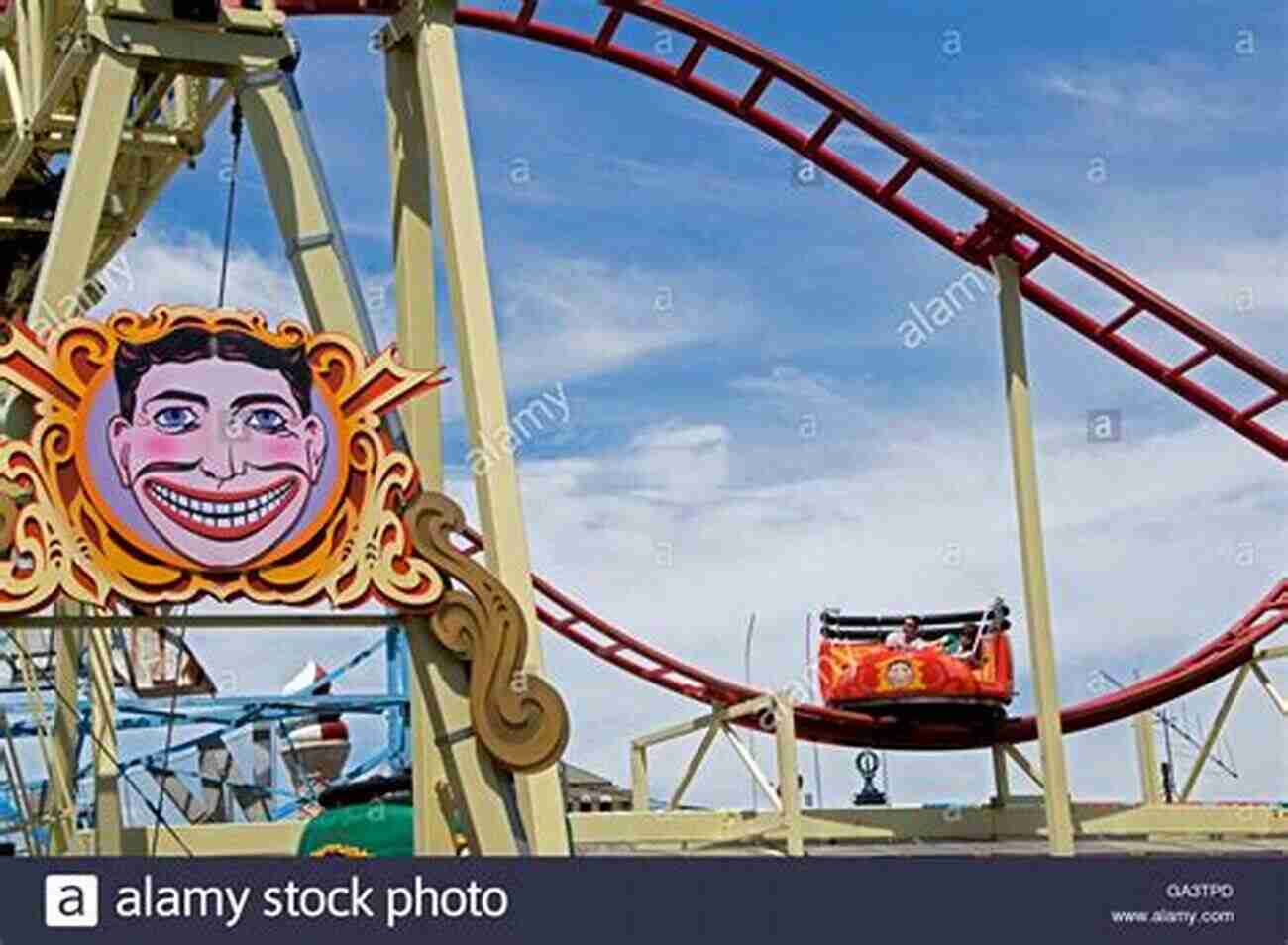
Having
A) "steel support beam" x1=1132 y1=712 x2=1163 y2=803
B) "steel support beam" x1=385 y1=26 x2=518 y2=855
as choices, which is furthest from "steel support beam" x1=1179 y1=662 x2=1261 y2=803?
"steel support beam" x1=385 y1=26 x2=518 y2=855

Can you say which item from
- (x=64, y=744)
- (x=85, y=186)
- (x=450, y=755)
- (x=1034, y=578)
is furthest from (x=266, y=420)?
(x=1034, y=578)

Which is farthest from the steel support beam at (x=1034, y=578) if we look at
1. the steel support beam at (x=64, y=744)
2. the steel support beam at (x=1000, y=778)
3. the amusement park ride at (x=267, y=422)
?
the steel support beam at (x=64, y=744)

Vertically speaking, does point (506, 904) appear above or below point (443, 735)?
below

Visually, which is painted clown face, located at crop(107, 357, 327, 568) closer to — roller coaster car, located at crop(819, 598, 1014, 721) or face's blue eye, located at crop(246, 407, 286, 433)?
face's blue eye, located at crop(246, 407, 286, 433)

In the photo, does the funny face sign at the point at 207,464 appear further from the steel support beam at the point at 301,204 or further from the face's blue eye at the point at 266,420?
the steel support beam at the point at 301,204

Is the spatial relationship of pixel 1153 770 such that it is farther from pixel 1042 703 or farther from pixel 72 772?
pixel 72 772

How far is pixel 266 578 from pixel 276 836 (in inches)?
244

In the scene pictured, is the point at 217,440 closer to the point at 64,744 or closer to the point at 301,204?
the point at 301,204

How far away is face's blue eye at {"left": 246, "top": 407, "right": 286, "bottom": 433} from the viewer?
37.5 feet

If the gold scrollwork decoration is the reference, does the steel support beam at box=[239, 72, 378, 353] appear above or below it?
above

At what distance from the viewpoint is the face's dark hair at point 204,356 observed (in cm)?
1122

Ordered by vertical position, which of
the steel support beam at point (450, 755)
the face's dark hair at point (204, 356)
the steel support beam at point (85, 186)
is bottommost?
the steel support beam at point (450, 755)

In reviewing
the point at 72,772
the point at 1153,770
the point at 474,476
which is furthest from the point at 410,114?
the point at 1153,770

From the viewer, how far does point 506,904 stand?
866 cm
